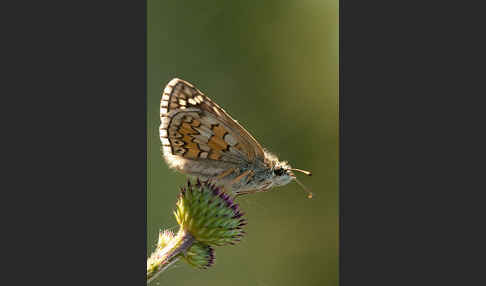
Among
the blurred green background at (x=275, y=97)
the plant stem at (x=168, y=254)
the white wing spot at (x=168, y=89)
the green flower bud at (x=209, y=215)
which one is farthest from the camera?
the blurred green background at (x=275, y=97)

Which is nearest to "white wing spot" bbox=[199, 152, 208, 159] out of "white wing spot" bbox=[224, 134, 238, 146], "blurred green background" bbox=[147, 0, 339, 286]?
"white wing spot" bbox=[224, 134, 238, 146]

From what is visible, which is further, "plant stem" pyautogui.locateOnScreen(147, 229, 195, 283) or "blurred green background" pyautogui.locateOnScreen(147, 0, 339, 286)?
"blurred green background" pyautogui.locateOnScreen(147, 0, 339, 286)

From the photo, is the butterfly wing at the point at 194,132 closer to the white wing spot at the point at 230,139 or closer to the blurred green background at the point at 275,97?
the white wing spot at the point at 230,139

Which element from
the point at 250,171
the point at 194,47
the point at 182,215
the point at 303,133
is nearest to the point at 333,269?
the point at 303,133

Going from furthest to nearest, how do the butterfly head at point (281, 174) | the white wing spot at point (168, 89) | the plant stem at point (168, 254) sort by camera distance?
1. the butterfly head at point (281, 174)
2. the white wing spot at point (168, 89)
3. the plant stem at point (168, 254)

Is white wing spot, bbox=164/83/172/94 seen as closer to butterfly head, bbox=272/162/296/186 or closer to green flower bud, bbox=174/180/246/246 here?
green flower bud, bbox=174/180/246/246

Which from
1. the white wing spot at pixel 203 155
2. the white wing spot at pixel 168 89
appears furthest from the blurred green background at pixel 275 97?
the white wing spot at pixel 203 155

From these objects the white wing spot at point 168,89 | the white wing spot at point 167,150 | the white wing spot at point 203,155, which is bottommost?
the white wing spot at point 203,155

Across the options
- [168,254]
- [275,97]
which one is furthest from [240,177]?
[275,97]

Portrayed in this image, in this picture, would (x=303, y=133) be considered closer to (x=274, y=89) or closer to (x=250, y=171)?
(x=274, y=89)
